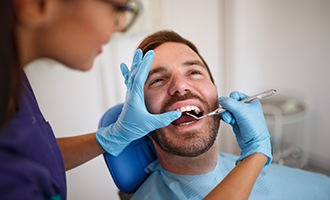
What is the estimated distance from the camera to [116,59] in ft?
5.93

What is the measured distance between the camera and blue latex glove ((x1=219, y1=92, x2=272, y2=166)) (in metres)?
0.89

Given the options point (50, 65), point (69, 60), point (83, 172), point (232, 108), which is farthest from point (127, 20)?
point (83, 172)

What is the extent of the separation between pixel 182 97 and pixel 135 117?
0.69 feet

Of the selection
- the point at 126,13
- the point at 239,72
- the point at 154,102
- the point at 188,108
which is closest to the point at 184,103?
the point at 188,108

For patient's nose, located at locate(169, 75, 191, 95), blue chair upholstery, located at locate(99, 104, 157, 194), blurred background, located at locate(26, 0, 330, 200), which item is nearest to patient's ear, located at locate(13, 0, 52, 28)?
patient's nose, located at locate(169, 75, 191, 95)

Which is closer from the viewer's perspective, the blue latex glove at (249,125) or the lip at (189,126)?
the blue latex glove at (249,125)

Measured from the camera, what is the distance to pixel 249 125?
91cm

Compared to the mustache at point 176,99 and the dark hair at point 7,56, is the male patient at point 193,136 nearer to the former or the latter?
the mustache at point 176,99

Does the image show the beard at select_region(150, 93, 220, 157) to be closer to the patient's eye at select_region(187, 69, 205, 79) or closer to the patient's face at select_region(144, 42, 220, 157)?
the patient's face at select_region(144, 42, 220, 157)

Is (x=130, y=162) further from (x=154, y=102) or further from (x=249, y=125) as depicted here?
(x=249, y=125)

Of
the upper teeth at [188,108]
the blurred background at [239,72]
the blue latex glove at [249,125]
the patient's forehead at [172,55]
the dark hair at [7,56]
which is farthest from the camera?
the blurred background at [239,72]

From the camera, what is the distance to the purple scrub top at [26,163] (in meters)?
0.50

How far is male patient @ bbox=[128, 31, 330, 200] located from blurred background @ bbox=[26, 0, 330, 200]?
29.1 inches

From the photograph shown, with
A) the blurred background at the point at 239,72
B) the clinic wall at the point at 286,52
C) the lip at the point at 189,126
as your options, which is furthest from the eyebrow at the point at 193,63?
the clinic wall at the point at 286,52
